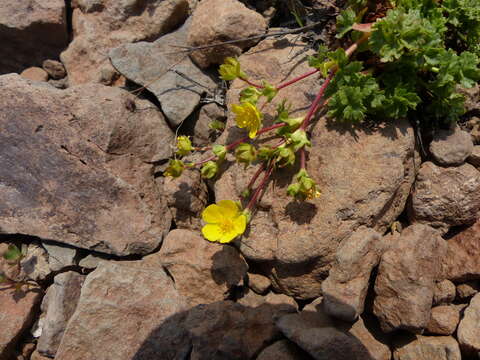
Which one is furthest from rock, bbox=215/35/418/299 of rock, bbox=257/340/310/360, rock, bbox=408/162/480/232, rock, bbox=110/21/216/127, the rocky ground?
rock, bbox=110/21/216/127

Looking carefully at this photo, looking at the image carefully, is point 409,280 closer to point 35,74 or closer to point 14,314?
point 14,314

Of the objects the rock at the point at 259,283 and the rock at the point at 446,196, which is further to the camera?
the rock at the point at 259,283

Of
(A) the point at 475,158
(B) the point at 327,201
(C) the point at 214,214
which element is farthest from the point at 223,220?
(A) the point at 475,158

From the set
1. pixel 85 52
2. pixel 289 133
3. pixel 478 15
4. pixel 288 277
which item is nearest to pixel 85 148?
pixel 85 52

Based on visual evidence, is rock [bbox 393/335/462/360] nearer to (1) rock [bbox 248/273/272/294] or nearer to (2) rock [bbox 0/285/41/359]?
(1) rock [bbox 248/273/272/294]

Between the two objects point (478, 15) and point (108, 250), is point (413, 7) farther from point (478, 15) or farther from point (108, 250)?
point (108, 250)

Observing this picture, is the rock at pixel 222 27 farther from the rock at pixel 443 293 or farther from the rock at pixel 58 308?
the rock at pixel 443 293

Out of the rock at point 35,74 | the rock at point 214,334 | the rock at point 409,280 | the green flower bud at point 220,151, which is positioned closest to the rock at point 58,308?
the rock at point 214,334
